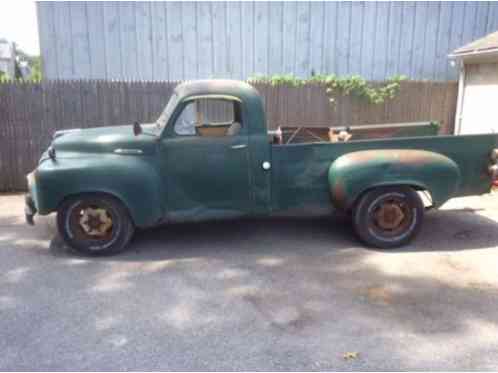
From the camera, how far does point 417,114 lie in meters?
9.70

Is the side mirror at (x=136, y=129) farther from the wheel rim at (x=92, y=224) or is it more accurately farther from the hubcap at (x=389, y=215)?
the hubcap at (x=389, y=215)

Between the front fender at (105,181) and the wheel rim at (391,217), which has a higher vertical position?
the front fender at (105,181)

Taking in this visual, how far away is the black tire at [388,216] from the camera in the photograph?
4875mm

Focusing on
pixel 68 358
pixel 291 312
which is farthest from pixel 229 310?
pixel 68 358

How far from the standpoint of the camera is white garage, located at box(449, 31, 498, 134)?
8984 millimetres

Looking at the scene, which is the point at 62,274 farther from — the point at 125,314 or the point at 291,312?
the point at 291,312

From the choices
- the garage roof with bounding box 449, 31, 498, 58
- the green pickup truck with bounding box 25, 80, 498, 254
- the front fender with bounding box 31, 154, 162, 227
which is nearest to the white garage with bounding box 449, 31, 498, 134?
the garage roof with bounding box 449, 31, 498, 58

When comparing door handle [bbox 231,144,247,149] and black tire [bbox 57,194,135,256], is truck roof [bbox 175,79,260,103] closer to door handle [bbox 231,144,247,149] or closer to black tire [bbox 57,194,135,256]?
door handle [bbox 231,144,247,149]

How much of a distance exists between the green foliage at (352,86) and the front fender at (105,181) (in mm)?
4885

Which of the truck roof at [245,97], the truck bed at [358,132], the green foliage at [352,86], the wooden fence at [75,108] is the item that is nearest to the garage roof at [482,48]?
the green foliage at [352,86]

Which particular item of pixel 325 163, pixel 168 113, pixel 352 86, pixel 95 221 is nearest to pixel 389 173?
pixel 325 163

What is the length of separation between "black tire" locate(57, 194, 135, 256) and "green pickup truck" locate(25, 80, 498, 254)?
0.04ft

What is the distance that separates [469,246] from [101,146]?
4545mm

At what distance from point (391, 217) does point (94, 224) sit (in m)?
3.47
